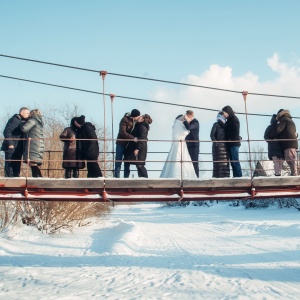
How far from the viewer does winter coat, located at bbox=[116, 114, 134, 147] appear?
27.8 ft

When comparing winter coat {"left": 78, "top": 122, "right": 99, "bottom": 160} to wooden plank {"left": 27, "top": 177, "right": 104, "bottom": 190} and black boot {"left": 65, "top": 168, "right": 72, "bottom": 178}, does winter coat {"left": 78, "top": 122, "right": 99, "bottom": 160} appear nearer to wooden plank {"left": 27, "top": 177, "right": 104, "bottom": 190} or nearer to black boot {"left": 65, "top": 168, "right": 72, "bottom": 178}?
black boot {"left": 65, "top": 168, "right": 72, "bottom": 178}

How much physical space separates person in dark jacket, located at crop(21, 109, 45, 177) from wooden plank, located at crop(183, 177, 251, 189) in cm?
270

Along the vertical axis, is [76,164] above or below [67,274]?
above

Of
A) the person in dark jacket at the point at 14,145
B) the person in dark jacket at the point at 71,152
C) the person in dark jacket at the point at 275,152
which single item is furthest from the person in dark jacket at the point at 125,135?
the person in dark jacket at the point at 275,152

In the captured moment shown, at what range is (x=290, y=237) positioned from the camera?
20656mm

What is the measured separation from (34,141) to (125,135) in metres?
1.70

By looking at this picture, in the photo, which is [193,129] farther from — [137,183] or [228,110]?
[137,183]

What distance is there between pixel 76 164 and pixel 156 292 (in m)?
3.33

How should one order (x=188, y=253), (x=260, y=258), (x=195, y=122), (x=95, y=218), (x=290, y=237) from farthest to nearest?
(x=95, y=218) < (x=290, y=237) < (x=188, y=253) < (x=260, y=258) < (x=195, y=122)

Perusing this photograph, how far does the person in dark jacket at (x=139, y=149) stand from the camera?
27.3ft

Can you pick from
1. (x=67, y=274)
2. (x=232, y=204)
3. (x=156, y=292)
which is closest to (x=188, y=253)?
(x=67, y=274)

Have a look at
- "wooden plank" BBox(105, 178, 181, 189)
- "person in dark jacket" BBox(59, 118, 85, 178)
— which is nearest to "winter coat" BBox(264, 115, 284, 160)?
"wooden plank" BBox(105, 178, 181, 189)

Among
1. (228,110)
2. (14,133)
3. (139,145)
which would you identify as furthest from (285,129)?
(14,133)

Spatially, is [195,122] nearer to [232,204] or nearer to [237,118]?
[237,118]
